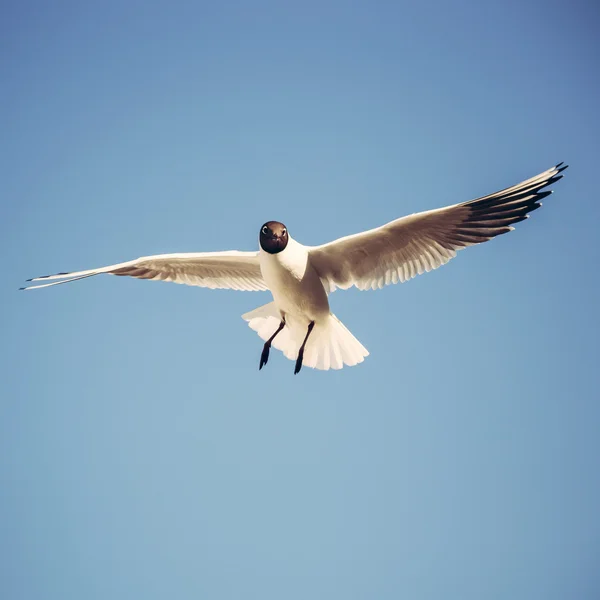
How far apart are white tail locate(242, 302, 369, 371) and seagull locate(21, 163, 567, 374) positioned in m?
0.01

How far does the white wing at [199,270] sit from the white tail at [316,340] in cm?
59

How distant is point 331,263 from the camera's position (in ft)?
29.3

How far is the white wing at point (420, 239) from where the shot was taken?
8.38 m

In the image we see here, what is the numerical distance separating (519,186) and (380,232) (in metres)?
1.40

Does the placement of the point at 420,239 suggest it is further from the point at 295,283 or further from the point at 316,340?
the point at 316,340

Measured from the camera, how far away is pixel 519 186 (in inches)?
329

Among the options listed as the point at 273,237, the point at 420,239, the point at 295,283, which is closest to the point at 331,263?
the point at 295,283

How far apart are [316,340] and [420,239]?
60.4 inches

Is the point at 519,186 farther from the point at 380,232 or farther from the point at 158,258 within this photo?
the point at 158,258

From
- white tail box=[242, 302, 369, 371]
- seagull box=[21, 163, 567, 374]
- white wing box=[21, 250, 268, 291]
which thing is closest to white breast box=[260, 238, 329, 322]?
seagull box=[21, 163, 567, 374]

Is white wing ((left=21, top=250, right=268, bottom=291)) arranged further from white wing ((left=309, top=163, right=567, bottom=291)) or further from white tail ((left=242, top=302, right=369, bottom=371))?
white wing ((left=309, top=163, right=567, bottom=291))

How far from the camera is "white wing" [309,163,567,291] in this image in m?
8.38

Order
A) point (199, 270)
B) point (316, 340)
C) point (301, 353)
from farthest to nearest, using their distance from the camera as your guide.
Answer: point (199, 270)
point (316, 340)
point (301, 353)

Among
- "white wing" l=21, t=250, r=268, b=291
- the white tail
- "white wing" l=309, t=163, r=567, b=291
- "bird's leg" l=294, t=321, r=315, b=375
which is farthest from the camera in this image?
"white wing" l=21, t=250, r=268, b=291
